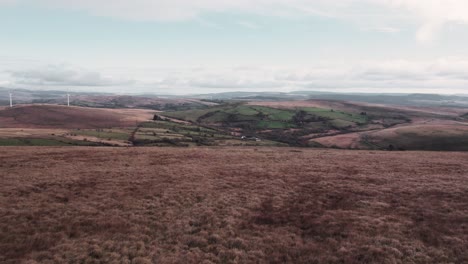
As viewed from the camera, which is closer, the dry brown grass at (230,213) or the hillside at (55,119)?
the dry brown grass at (230,213)

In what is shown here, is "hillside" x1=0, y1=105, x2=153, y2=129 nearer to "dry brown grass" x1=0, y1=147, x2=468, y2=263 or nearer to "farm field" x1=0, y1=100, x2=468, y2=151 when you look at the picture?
"farm field" x1=0, y1=100, x2=468, y2=151

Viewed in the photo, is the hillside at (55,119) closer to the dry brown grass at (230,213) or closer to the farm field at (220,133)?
the farm field at (220,133)

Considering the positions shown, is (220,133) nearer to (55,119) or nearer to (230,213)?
(55,119)

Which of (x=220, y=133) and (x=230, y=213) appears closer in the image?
(x=230, y=213)

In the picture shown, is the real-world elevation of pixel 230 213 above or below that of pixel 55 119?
above

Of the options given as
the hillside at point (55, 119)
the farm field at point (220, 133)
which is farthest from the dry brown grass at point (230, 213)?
the hillside at point (55, 119)

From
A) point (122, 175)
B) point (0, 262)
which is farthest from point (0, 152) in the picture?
point (0, 262)

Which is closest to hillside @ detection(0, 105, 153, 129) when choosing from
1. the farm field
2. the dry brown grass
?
the farm field

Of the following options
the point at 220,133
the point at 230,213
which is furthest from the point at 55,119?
the point at 230,213

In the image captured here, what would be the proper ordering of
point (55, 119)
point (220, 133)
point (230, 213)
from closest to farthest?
point (230, 213) → point (220, 133) → point (55, 119)
